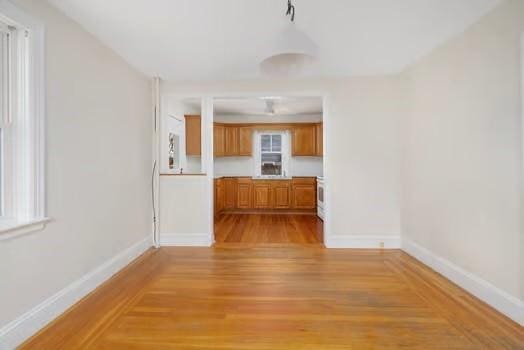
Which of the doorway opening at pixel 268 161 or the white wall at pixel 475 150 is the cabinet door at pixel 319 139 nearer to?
the doorway opening at pixel 268 161

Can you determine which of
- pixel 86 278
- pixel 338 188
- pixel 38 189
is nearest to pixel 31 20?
pixel 38 189

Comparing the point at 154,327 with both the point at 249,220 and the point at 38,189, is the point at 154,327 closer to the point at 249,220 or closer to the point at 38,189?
the point at 38,189

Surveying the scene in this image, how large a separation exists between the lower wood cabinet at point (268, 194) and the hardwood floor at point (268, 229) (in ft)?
1.12

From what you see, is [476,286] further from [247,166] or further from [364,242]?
[247,166]

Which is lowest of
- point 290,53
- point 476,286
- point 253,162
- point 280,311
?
point 280,311

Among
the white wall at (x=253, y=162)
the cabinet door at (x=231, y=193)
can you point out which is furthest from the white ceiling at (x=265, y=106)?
the cabinet door at (x=231, y=193)

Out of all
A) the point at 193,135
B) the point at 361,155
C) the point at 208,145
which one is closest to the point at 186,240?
the point at 208,145

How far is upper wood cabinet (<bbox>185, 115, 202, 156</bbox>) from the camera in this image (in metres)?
5.61

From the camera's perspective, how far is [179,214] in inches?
151

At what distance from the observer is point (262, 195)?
6566mm

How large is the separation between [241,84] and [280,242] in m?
2.30

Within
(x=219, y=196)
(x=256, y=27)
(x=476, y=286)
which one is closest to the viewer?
(x=476, y=286)

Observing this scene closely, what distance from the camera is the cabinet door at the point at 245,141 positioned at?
6789 mm

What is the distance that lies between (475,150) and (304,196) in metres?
4.31
